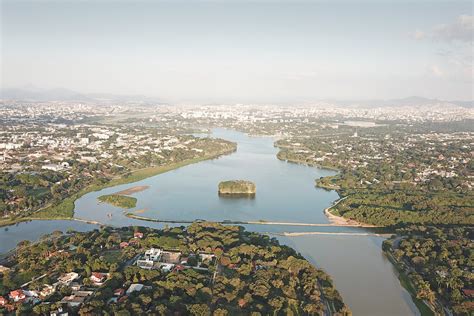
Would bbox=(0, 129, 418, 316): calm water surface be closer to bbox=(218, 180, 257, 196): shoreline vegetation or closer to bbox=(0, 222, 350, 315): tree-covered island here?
bbox=(218, 180, 257, 196): shoreline vegetation

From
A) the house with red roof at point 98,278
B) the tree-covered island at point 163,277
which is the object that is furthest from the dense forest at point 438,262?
the house with red roof at point 98,278

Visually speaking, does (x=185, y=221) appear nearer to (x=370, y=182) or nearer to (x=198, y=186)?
(x=198, y=186)

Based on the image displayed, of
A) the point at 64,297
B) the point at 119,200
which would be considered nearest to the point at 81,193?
the point at 119,200

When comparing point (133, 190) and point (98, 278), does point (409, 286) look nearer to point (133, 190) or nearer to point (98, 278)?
point (98, 278)

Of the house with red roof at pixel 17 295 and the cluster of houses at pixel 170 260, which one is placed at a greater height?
the cluster of houses at pixel 170 260

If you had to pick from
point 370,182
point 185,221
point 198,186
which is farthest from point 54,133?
point 370,182

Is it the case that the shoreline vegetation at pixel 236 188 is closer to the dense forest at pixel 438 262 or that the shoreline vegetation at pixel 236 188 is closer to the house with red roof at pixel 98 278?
the dense forest at pixel 438 262
